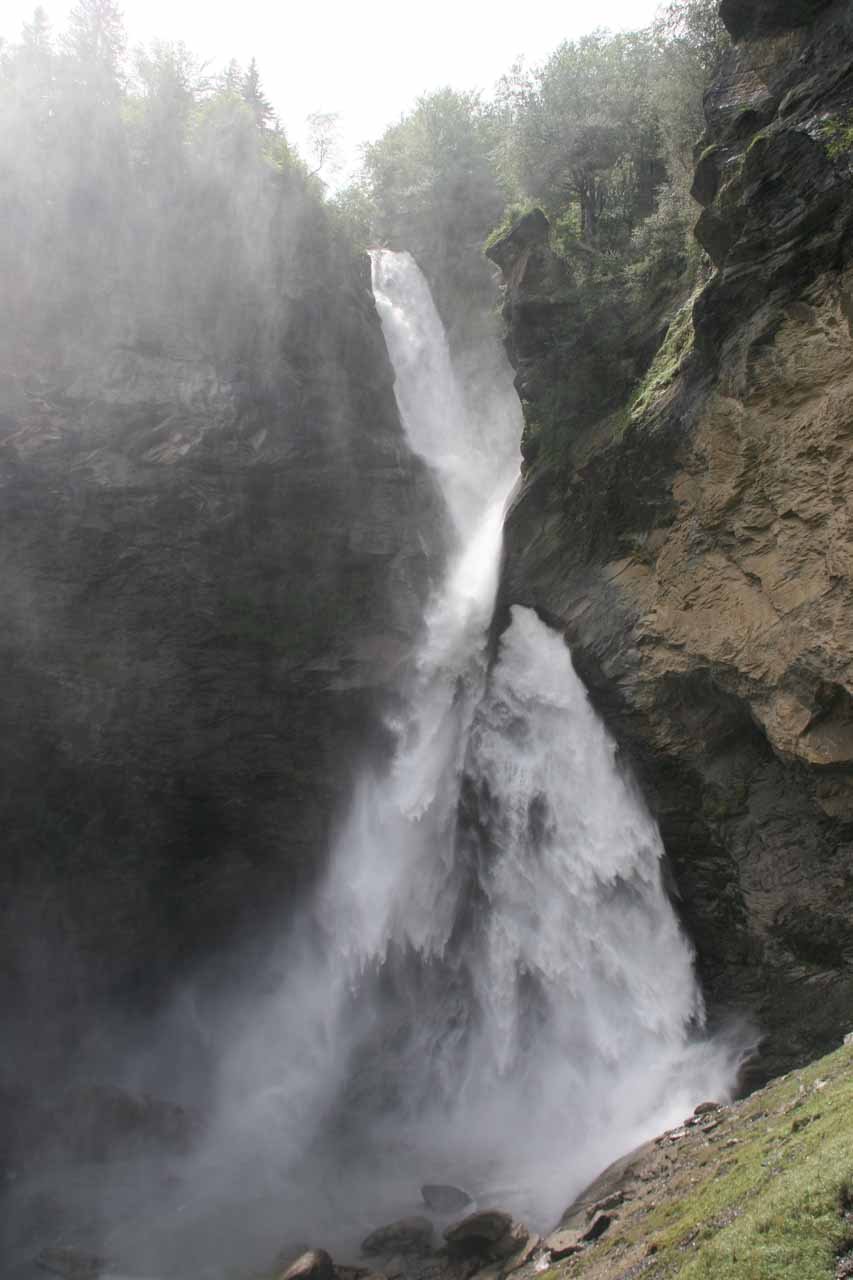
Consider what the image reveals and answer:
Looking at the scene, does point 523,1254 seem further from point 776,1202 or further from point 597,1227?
point 776,1202

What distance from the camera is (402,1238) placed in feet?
48.5

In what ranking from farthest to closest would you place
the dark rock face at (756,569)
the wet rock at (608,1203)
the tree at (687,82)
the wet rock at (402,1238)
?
the tree at (687,82) → the wet rock at (402,1238) → the dark rock face at (756,569) → the wet rock at (608,1203)

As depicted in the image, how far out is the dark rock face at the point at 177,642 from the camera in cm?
2067

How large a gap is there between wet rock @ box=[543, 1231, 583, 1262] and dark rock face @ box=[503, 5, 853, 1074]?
188 inches

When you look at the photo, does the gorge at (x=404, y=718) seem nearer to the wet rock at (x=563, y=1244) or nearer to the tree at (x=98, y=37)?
the wet rock at (x=563, y=1244)

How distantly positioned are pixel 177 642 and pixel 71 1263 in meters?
12.6

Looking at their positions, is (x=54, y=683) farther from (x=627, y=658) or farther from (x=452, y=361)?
(x=452, y=361)

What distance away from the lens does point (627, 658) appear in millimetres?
17234

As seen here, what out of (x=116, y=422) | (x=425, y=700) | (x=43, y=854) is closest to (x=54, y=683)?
(x=43, y=854)

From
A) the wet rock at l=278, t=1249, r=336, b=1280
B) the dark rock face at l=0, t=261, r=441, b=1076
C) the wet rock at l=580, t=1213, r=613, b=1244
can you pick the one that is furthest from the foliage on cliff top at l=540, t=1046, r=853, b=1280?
the dark rock face at l=0, t=261, r=441, b=1076

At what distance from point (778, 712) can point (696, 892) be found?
4.43 metres

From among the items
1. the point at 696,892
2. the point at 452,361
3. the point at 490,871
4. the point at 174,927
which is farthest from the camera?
the point at 452,361

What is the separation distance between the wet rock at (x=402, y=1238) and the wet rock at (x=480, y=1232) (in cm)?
Answer: 85

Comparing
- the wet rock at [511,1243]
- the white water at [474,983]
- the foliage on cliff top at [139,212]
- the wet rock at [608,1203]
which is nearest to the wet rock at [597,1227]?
the wet rock at [608,1203]
